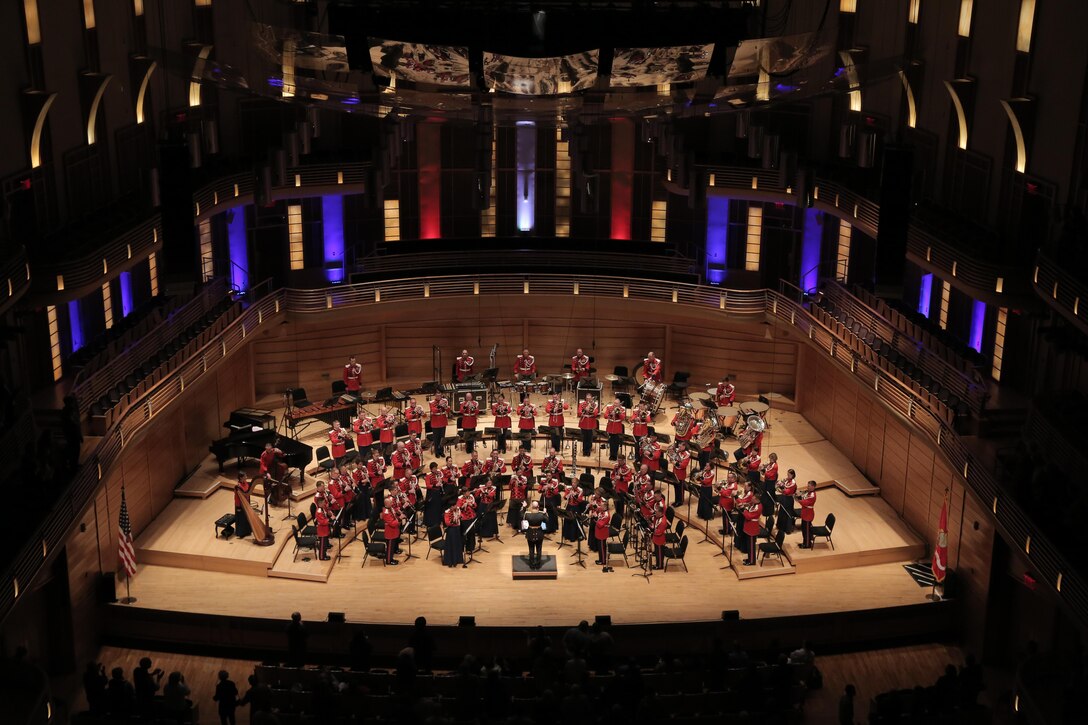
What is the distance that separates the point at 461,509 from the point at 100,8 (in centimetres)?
1114

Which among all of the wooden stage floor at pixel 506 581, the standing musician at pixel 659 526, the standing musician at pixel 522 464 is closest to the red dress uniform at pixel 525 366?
the standing musician at pixel 522 464

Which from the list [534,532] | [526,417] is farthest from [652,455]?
[534,532]

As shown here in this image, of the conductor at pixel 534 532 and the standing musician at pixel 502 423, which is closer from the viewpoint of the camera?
the conductor at pixel 534 532

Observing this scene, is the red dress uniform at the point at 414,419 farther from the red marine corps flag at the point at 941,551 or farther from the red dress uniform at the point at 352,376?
the red marine corps flag at the point at 941,551

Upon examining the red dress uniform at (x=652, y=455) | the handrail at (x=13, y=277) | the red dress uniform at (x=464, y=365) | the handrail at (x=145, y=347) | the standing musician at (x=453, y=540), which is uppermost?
the handrail at (x=13, y=277)

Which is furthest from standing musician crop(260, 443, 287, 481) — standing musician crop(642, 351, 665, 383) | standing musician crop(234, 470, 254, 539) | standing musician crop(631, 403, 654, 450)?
standing musician crop(642, 351, 665, 383)

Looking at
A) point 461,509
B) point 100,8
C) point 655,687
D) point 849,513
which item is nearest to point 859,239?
point 849,513

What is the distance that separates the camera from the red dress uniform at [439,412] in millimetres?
27141

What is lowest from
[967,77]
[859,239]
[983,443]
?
[983,443]

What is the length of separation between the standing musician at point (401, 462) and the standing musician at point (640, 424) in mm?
4855

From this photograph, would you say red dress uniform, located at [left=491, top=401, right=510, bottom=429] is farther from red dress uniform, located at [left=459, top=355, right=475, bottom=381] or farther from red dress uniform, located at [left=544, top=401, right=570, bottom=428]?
red dress uniform, located at [left=459, top=355, right=475, bottom=381]

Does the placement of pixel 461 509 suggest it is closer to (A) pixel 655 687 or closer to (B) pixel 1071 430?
(A) pixel 655 687

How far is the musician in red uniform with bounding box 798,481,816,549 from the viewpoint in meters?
23.2

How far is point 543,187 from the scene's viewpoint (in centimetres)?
3247
